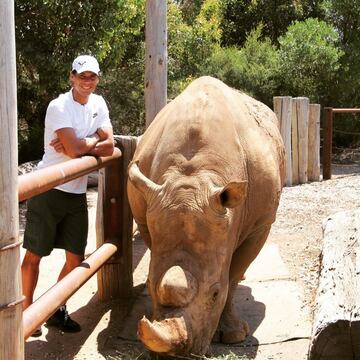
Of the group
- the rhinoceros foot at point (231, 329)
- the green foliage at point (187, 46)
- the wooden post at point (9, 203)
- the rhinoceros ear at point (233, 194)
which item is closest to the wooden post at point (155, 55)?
the rhinoceros foot at point (231, 329)

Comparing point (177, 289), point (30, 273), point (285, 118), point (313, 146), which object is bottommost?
point (30, 273)

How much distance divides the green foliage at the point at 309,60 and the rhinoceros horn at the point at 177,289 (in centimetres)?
1165

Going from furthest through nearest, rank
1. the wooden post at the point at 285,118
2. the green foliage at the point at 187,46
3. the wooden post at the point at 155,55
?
the green foliage at the point at 187,46 → the wooden post at the point at 285,118 → the wooden post at the point at 155,55

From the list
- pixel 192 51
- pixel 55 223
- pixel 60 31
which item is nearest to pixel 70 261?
pixel 55 223

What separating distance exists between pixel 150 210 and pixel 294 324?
163cm

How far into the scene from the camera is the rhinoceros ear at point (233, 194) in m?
3.66

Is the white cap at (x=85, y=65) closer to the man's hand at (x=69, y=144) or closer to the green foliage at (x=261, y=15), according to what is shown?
the man's hand at (x=69, y=144)

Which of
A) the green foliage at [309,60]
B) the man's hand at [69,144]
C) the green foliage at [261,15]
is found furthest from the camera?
the green foliage at [261,15]

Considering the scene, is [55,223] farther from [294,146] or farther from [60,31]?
[294,146]

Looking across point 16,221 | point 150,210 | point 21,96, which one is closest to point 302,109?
point 21,96

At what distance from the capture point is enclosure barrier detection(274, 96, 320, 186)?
35.9 ft

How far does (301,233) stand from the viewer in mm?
7664

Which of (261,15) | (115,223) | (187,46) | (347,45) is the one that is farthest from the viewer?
(261,15)

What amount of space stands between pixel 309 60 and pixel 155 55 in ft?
25.8
